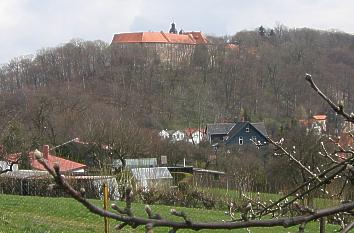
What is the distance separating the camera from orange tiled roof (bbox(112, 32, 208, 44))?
102875 mm

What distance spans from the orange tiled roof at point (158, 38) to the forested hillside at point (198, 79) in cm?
1624

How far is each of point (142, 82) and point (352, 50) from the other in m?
25.0

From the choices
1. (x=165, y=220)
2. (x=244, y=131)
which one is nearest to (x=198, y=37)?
(x=244, y=131)

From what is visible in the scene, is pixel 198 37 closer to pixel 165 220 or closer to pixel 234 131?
pixel 234 131

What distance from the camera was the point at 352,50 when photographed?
2913 inches

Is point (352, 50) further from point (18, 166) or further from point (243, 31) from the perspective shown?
point (18, 166)

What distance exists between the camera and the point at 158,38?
4087 inches

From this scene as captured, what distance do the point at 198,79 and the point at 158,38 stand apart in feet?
91.1

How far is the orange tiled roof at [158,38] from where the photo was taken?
102875 millimetres

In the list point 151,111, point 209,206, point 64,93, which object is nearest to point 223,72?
point 151,111

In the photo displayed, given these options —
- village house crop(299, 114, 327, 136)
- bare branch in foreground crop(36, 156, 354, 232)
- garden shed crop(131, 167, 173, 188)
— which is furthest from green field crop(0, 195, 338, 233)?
garden shed crop(131, 167, 173, 188)

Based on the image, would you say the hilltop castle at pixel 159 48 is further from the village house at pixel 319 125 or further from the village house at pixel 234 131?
the village house at pixel 319 125

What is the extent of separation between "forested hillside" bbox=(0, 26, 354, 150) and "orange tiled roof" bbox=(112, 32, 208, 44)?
16.2 m

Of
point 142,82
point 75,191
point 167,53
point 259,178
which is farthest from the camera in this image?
point 167,53
